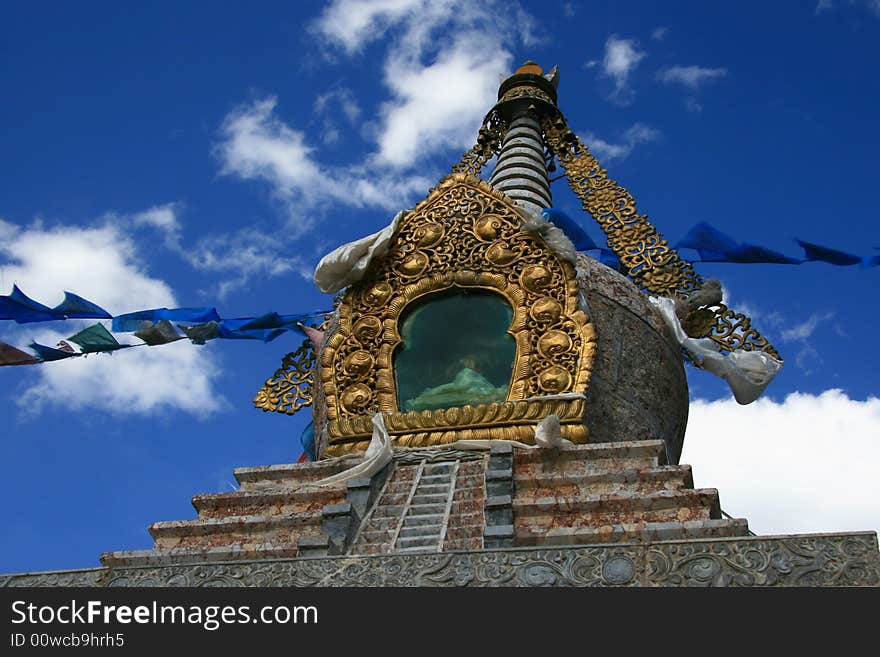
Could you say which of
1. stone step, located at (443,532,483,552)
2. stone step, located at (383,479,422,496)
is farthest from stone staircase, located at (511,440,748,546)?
stone step, located at (383,479,422,496)

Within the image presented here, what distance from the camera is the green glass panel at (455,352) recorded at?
35.8 ft

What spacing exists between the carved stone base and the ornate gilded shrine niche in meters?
3.68

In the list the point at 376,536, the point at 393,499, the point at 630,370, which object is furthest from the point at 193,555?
the point at 630,370

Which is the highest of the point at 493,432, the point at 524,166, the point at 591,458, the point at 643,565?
the point at 524,166

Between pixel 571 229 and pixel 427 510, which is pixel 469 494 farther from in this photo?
pixel 571 229

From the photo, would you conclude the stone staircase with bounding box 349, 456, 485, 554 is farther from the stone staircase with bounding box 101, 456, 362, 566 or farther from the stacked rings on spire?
the stacked rings on spire

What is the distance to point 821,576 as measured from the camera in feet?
20.1

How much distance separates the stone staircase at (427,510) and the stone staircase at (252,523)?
1.46 ft

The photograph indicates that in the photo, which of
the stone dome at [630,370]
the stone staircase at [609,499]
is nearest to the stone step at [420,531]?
the stone staircase at [609,499]

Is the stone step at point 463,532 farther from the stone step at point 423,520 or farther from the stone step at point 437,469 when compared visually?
the stone step at point 437,469

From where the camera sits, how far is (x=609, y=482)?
29.2ft

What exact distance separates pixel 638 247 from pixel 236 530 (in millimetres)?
7261

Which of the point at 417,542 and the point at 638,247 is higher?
the point at 638,247
